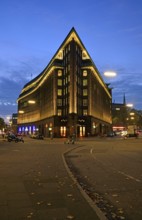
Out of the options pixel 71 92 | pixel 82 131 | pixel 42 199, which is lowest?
pixel 42 199

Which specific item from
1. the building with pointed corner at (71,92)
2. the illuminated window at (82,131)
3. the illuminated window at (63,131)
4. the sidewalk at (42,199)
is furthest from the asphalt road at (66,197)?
the illuminated window at (82,131)

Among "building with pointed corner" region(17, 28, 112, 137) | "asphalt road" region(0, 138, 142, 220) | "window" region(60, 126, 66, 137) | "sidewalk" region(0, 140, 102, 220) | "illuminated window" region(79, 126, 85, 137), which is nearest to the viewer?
"sidewalk" region(0, 140, 102, 220)

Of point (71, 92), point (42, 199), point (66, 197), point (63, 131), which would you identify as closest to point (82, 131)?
point (63, 131)

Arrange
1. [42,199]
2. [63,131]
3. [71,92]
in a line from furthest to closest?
[63,131], [71,92], [42,199]

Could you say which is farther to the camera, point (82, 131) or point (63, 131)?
point (82, 131)

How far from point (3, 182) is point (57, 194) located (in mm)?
2888

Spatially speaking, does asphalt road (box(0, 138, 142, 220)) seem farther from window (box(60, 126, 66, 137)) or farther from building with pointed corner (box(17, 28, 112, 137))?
window (box(60, 126, 66, 137))

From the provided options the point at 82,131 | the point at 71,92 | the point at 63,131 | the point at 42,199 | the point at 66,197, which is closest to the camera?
the point at 42,199

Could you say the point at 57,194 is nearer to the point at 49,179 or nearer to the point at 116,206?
the point at 116,206

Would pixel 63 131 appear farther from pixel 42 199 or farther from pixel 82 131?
pixel 42 199

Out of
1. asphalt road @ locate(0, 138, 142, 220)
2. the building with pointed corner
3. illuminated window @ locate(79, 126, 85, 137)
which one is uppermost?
the building with pointed corner

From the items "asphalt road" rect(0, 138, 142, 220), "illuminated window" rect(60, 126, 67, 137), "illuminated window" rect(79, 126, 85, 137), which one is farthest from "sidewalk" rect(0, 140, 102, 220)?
"illuminated window" rect(79, 126, 85, 137)

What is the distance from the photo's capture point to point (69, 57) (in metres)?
100

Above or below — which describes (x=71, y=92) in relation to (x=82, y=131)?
above
